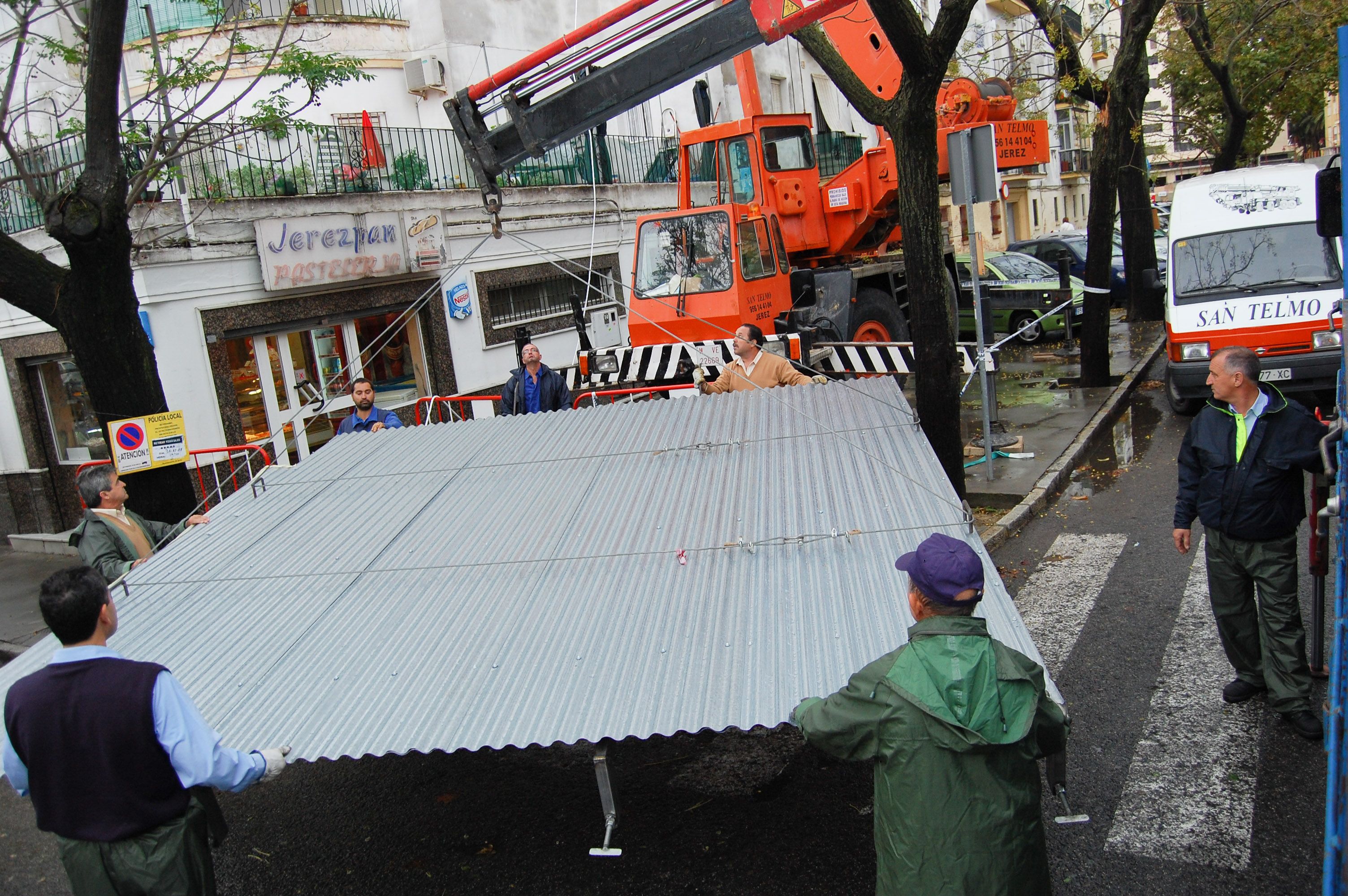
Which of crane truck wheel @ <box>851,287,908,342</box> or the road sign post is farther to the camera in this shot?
crane truck wheel @ <box>851,287,908,342</box>

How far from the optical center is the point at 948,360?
869 cm

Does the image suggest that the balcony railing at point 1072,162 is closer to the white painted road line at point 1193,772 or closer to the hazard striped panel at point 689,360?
the hazard striped panel at point 689,360

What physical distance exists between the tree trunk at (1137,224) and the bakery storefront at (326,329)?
35.8 feet

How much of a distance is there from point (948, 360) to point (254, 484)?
A: 5.58 m

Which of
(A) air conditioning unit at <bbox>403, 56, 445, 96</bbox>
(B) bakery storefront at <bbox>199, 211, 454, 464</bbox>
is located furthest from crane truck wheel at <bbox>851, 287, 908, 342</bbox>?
(A) air conditioning unit at <bbox>403, 56, 445, 96</bbox>

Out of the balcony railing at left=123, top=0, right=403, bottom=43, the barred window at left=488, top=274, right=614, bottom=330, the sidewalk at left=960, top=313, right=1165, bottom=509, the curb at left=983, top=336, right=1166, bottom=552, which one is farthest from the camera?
the barred window at left=488, top=274, right=614, bottom=330

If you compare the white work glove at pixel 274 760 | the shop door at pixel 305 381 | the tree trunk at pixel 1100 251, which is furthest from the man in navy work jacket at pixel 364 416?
the tree trunk at pixel 1100 251

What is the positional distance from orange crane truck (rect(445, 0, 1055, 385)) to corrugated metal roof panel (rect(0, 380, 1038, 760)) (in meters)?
2.72

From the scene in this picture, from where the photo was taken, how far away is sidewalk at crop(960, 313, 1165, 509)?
1012 centimetres

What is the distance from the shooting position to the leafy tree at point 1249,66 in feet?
56.9

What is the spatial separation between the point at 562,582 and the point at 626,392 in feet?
15.7

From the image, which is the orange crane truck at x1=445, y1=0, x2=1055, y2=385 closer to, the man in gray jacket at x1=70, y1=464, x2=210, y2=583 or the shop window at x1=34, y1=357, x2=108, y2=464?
the man in gray jacket at x1=70, y1=464, x2=210, y2=583

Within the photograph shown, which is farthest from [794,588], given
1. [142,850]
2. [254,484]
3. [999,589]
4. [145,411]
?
[145,411]

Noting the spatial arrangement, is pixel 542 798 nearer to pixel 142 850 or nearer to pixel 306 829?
pixel 306 829
